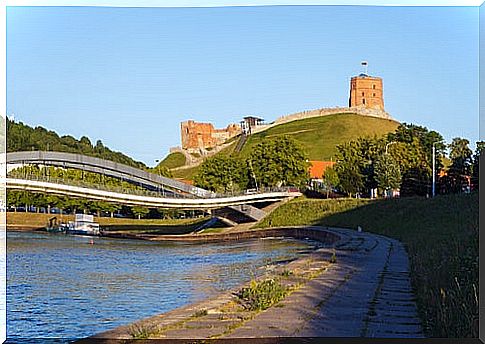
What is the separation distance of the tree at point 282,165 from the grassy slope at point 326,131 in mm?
21240

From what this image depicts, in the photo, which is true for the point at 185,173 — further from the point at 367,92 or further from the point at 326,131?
the point at 367,92

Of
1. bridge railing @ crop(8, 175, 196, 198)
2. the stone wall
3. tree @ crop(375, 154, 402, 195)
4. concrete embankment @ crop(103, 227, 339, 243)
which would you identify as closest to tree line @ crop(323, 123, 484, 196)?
tree @ crop(375, 154, 402, 195)

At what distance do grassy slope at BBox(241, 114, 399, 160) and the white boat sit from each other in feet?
88.3

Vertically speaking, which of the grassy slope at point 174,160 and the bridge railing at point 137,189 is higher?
the grassy slope at point 174,160

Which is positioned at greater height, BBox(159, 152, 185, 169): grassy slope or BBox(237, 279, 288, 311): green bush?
BBox(159, 152, 185, 169): grassy slope

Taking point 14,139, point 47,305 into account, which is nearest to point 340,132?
point 14,139

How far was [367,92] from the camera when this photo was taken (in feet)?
230

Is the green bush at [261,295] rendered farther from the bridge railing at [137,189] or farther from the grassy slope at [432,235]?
the bridge railing at [137,189]

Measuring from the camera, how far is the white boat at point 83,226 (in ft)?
116

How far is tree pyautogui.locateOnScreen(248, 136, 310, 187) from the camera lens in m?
39.2

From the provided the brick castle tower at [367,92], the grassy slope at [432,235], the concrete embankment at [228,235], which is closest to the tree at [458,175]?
the grassy slope at [432,235]

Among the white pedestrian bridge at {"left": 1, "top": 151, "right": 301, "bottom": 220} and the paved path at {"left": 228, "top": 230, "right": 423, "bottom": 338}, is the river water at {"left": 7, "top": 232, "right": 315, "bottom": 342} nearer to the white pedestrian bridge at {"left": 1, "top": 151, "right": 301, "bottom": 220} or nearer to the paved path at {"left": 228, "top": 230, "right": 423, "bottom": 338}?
the paved path at {"left": 228, "top": 230, "right": 423, "bottom": 338}

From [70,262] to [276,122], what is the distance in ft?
194

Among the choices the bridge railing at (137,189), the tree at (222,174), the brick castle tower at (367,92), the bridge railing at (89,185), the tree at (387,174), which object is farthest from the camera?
the brick castle tower at (367,92)
